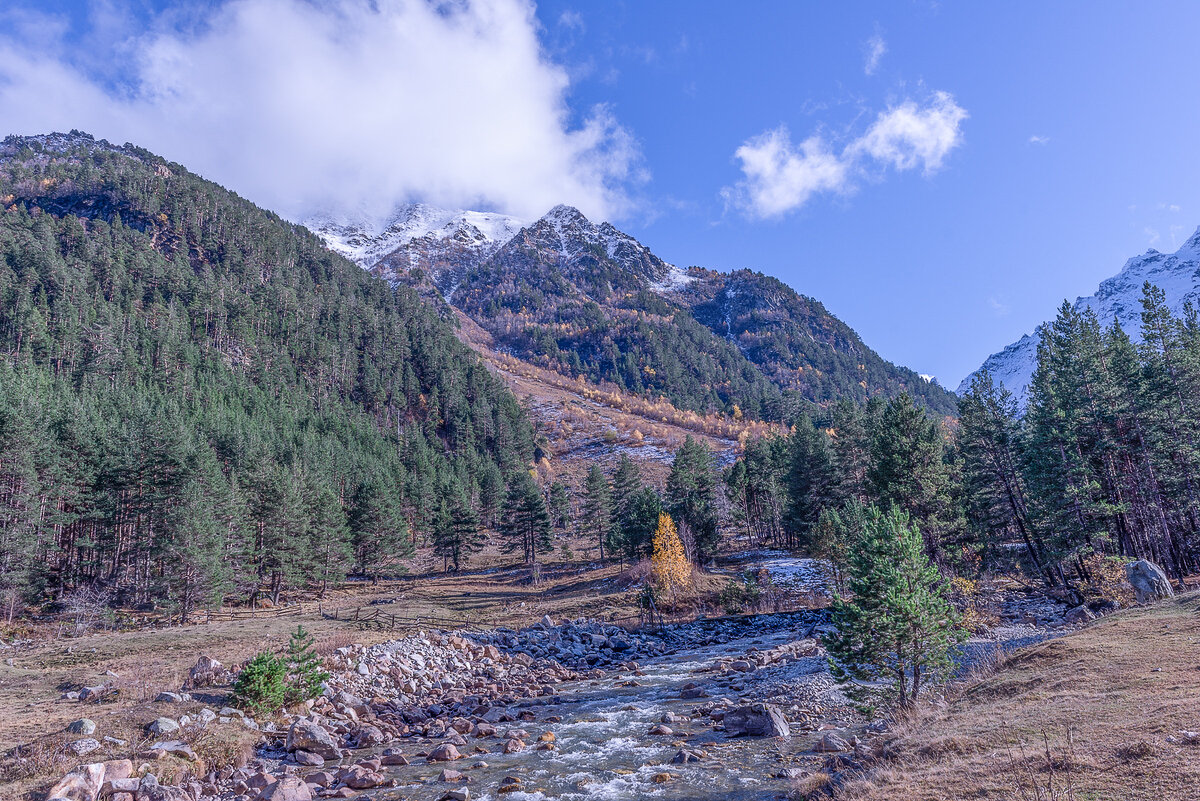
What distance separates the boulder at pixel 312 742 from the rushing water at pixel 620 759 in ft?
8.22

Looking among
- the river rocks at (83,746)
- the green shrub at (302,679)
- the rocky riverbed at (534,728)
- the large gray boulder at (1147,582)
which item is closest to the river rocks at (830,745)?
the rocky riverbed at (534,728)

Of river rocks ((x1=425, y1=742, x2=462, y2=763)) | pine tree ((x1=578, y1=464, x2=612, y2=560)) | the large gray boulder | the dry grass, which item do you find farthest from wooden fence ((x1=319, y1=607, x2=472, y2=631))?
the large gray boulder

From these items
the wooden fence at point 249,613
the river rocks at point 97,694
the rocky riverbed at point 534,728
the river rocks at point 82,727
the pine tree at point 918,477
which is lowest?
the rocky riverbed at point 534,728

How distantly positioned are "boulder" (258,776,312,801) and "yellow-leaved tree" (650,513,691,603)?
41716mm

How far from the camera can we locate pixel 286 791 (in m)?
15.4

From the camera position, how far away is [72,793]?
44.2ft

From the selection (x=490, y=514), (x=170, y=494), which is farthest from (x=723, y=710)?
(x=490, y=514)

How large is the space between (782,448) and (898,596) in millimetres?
76816

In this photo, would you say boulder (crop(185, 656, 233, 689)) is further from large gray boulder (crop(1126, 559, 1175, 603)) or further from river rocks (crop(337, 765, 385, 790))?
large gray boulder (crop(1126, 559, 1175, 603))

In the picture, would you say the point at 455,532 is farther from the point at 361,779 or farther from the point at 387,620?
the point at 361,779

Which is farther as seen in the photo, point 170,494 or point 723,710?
point 170,494

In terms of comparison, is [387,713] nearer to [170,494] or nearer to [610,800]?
[610,800]

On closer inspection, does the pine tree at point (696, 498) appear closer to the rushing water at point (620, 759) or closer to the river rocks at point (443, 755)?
the rushing water at point (620, 759)

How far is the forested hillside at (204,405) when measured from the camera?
4744 centimetres
